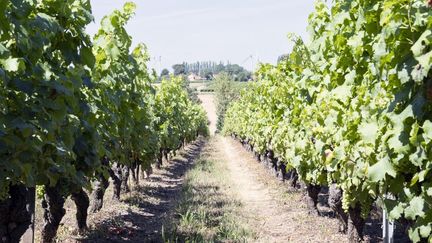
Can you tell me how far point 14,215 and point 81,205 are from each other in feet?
11.2

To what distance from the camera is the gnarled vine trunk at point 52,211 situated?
661cm

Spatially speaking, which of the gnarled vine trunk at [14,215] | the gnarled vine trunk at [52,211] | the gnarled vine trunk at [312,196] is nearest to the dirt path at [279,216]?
the gnarled vine trunk at [312,196]

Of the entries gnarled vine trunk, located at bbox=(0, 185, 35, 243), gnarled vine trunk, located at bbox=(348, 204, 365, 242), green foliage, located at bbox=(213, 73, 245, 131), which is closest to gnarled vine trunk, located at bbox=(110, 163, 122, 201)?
gnarled vine trunk, located at bbox=(348, 204, 365, 242)

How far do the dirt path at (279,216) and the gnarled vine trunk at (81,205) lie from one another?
2.87m

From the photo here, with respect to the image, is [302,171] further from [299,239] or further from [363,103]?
[363,103]

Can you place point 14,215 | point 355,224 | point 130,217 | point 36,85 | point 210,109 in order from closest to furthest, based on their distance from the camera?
point 36,85, point 14,215, point 355,224, point 130,217, point 210,109

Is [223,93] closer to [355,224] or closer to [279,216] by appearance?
[279,216]

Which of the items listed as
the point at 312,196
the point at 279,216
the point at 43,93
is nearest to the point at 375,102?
the point at 43,93

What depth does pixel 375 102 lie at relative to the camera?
4.23 meters

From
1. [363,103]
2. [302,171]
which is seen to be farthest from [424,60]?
[302,171]

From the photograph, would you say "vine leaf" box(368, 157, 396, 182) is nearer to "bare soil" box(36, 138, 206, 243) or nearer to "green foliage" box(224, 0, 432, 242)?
"green foliage" box(224, 0, 432, 242)

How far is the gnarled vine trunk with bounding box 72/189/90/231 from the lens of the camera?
809cm

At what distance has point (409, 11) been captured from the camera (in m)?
3.07

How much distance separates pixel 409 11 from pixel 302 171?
5.61m
